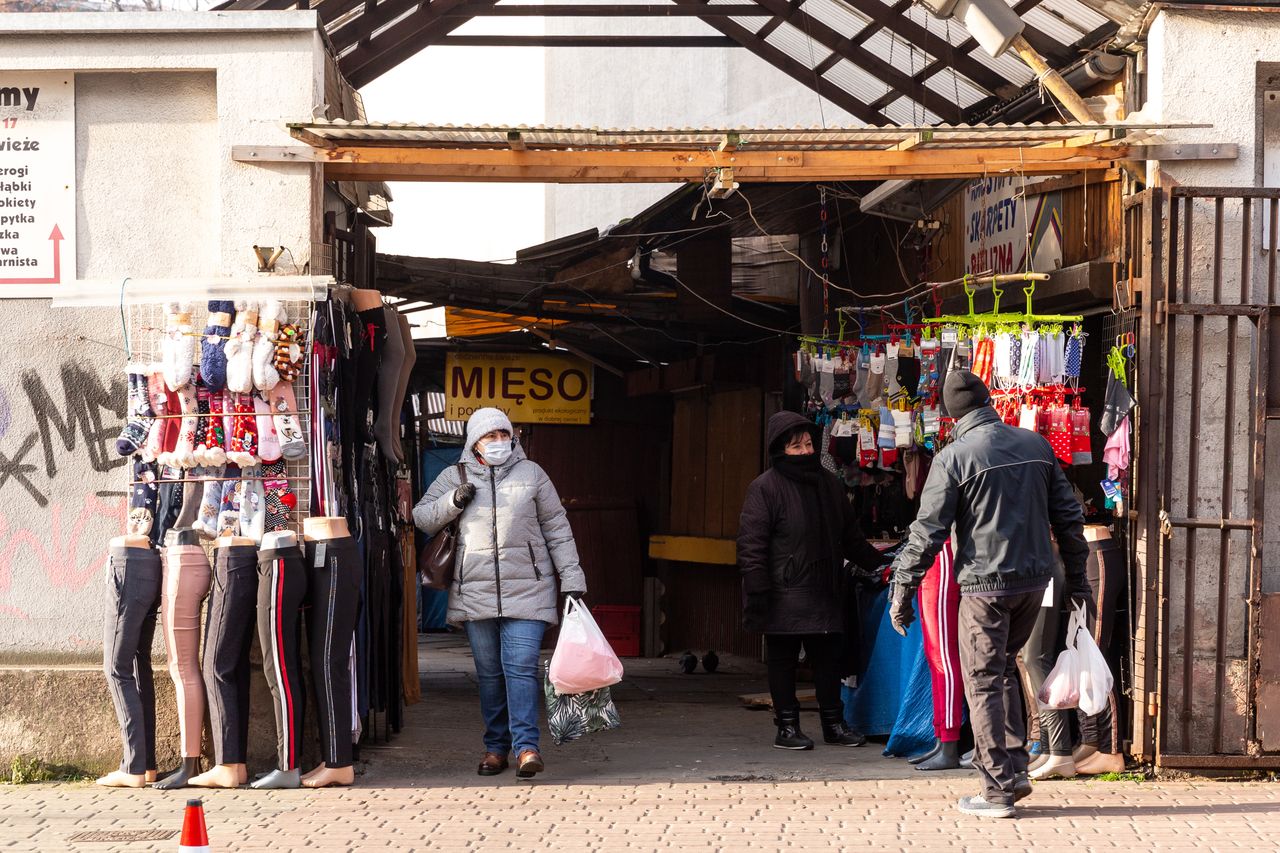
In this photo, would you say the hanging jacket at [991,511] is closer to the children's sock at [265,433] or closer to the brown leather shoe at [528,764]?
the brown leather shoe at [528,764]

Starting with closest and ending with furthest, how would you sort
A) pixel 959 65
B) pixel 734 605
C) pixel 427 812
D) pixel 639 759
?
pixel 427 812 → pixel 639 759 → pixel 959 65 → pixel 734 605

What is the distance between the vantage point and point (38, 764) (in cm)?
732

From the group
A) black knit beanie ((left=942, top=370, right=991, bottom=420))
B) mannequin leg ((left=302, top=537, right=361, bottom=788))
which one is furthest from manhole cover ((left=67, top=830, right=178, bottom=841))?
black knit beanie ((left=942, top=370, right=991, bottom=420))

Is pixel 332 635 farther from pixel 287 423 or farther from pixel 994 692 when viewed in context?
pixel 994 692

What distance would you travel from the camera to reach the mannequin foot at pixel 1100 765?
730cm

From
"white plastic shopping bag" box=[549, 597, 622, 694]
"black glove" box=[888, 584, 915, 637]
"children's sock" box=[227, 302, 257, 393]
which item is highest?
"children's sock" box=[227, 302, 257, 393]

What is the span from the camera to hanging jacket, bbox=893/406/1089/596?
21.3 feet

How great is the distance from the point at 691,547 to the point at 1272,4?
841cm

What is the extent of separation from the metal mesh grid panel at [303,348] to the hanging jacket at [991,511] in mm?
3046

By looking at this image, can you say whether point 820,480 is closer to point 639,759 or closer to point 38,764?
point 639,759

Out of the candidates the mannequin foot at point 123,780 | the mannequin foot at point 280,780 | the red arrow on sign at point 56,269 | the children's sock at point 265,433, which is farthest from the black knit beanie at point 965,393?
the red arrow on sign at point 56,269

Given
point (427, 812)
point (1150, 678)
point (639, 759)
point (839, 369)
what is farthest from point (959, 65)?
point (427, 812)

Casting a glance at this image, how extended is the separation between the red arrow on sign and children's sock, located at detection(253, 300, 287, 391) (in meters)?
1.24

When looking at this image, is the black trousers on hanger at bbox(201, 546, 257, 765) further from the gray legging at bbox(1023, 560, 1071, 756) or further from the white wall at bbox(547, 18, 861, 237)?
the white wall at bbox(547, 18, 861, 237)
